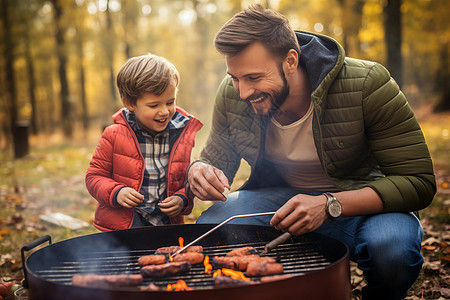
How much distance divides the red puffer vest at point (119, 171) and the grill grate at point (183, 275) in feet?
1.90

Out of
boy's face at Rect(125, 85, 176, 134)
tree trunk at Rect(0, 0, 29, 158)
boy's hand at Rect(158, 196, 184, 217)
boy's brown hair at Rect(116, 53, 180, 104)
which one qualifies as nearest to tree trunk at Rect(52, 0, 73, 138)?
tree trunk at Rect(0, 0, 29, 158)

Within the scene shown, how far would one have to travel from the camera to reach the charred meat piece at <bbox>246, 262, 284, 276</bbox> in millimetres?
2012

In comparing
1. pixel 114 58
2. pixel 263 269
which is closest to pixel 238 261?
pixel 263 269

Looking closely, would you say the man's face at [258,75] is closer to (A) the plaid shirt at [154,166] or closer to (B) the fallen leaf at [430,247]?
(A) the plaid shirt at [154,166]

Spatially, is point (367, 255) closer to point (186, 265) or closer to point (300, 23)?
point (186, 265)

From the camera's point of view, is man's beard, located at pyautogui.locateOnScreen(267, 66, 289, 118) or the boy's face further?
the boy's face

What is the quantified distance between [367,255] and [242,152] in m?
1.24

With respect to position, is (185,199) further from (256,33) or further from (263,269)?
(256,33)

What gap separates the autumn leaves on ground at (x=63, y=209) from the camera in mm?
3297

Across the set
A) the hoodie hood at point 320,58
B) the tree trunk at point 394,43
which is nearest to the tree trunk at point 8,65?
the tree trunk at point 394,43

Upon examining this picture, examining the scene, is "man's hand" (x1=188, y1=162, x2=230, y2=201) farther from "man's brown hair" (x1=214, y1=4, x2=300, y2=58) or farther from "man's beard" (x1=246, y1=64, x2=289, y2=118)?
"man's brown hair" (x1=214, y1=4, x2=300, y2=58)

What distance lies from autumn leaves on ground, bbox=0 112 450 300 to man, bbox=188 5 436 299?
0.88 metres

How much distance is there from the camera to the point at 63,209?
5.95m

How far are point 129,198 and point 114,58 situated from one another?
17.7 metres
